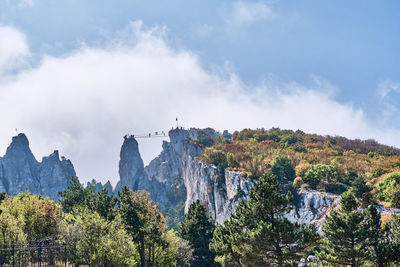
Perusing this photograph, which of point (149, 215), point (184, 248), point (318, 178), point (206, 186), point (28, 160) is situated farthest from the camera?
point (28, 160)

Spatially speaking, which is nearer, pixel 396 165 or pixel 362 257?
pixel 362 257

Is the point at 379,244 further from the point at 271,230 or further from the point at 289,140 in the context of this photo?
the point at 289,140

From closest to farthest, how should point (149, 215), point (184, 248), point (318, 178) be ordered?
1. point (149, 215)
2. point (184, 248)
3. point (318, 178)

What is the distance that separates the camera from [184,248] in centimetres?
4578

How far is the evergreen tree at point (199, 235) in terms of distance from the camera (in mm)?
46781

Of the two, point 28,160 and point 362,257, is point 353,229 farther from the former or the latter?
point 28,160

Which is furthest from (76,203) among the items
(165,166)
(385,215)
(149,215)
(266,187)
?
(165,166)

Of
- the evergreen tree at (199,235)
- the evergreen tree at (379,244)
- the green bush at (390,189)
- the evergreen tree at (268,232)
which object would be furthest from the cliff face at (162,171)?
the evergreen tree at (379,244)

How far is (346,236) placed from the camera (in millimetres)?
25891

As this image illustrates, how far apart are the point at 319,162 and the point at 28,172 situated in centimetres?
11615

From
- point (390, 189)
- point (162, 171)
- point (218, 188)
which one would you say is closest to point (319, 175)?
point (390, 189)

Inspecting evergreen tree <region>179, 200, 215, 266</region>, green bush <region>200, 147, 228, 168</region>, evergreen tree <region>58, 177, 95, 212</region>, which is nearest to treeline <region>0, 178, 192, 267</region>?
evergreen tree <region>58, 177, 95, 212</region>

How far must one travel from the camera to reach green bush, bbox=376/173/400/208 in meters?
43.8

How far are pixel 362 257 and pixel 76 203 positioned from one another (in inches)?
1448
